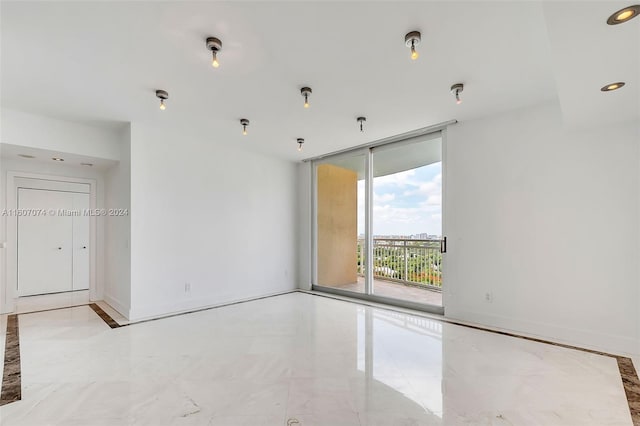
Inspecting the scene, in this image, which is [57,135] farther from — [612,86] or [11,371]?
[612,86]

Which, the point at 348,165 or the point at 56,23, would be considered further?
the point at 348,165

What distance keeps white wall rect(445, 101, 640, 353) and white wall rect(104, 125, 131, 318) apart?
4214 mm

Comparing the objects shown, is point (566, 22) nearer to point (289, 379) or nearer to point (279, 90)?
point (279, 90)

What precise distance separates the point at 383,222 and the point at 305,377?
3.14 metres

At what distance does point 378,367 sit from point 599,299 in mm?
2323

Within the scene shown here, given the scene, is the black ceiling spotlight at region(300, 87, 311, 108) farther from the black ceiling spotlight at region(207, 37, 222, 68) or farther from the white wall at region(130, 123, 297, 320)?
the white wall at region(130, 123, 297, 320)

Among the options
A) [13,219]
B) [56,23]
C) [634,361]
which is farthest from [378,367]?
[13,219]

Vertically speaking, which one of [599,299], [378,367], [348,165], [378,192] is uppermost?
[348,165]

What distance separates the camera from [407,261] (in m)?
5.52

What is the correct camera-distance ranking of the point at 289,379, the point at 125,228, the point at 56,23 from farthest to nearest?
the point at 125,228
the point at 289,379
the point at 56,23

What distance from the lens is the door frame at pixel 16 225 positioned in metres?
4.27

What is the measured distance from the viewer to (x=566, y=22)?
5.06 feet

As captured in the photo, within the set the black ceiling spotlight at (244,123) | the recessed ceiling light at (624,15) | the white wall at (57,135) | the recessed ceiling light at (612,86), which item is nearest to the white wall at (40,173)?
the white wall at (57,135)

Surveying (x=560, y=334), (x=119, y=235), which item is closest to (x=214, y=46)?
(x=119, y=235)
